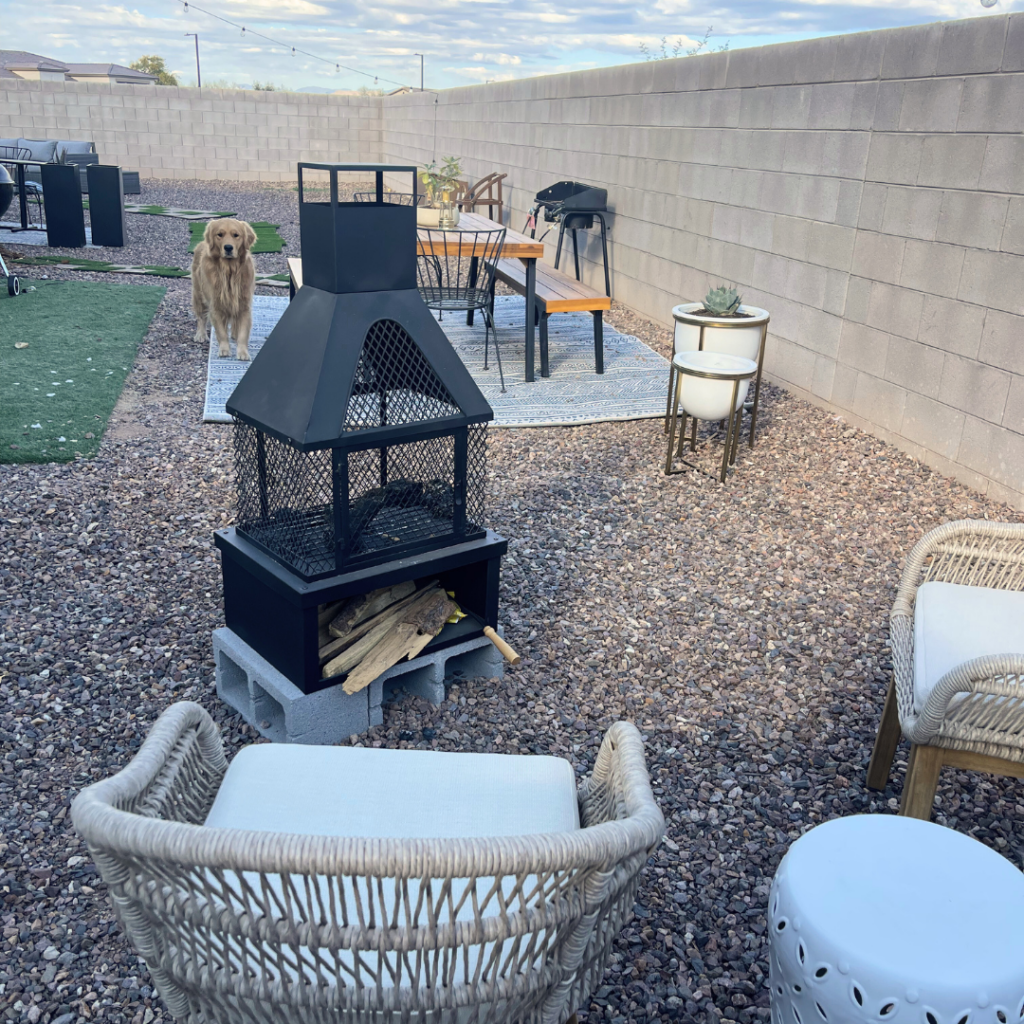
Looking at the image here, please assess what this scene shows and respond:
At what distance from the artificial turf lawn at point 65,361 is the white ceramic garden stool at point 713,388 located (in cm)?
276

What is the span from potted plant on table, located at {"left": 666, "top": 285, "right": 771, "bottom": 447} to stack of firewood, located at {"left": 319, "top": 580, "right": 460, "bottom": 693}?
2.30m

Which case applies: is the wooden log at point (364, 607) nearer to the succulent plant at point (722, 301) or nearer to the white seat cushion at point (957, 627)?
the white seat cushion at point (957, 627)

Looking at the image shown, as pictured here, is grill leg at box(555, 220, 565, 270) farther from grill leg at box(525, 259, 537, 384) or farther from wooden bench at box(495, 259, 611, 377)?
grill leg at box(525, 259, 537, 384)

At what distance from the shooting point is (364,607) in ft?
7.85

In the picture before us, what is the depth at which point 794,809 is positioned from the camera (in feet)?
6.94

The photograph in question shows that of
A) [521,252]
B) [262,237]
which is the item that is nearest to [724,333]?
[521,252]

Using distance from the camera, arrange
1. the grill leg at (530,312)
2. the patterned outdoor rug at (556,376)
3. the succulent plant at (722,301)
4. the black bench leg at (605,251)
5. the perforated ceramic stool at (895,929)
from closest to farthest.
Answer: the perforated ceramic stool at (895,929), the succulent plant at (722,301), the patterned outdoor rug at (556,376), the grill leg at (530,312), the black bench leg at (605,251)

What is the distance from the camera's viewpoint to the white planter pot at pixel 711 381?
4.01m

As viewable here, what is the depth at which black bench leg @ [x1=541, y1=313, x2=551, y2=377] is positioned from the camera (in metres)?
5.60

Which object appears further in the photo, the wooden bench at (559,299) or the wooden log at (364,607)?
the wooden bench at (559,299)

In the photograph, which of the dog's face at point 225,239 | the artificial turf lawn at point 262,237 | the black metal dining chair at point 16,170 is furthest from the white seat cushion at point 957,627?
the black metal dining chair at point 16,170

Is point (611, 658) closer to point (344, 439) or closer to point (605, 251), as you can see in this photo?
point (344, 439)

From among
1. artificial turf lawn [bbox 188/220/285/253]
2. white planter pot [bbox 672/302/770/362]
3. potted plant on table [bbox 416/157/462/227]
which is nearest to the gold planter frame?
→ white planter pot [bbox 672/302/770/362]

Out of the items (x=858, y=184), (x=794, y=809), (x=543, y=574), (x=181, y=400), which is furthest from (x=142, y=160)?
(x=794, y=809)
